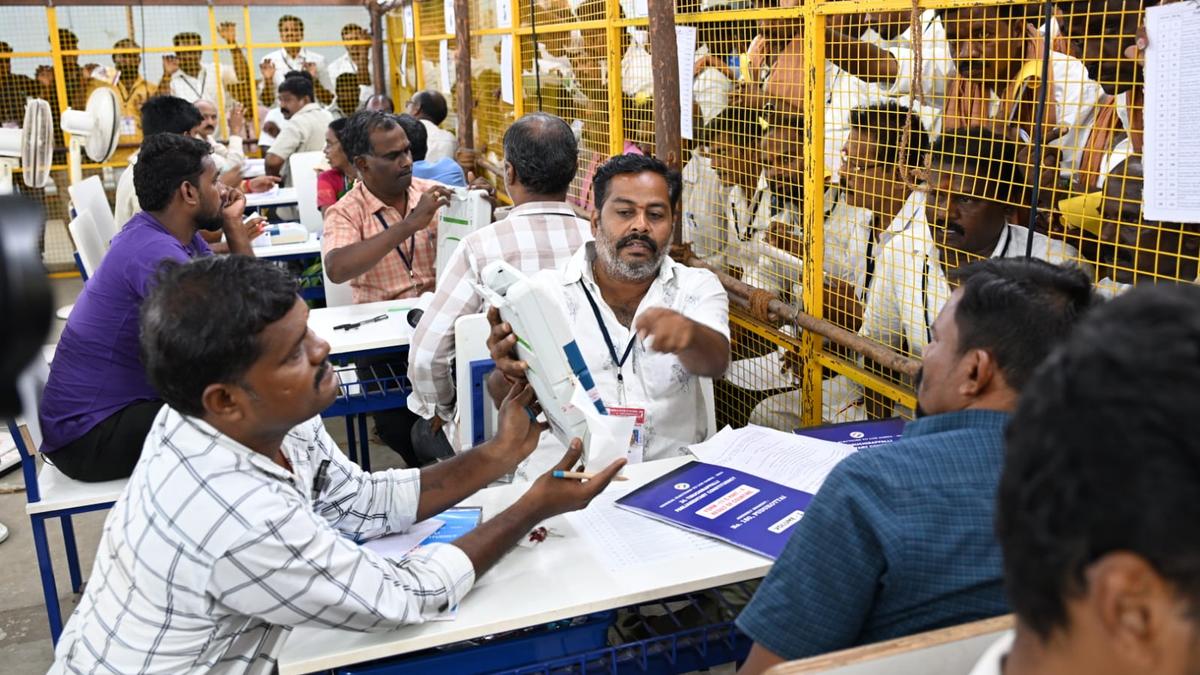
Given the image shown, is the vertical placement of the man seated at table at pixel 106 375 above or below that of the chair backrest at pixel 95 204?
below

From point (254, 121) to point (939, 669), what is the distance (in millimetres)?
9656

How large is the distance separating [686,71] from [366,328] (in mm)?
1444

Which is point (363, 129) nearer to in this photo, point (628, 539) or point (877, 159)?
point (877, 159)

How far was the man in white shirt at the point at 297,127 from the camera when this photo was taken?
767 cm

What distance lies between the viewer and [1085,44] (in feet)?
6.69

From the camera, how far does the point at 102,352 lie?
283 cm

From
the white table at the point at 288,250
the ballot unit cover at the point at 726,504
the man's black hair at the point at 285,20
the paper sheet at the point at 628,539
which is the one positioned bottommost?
the paper sheet at the point at 628,539

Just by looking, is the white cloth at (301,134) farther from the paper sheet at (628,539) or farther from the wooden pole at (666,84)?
the paper sheet at (628,539)

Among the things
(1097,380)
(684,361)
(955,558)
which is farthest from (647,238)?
(1097,380)

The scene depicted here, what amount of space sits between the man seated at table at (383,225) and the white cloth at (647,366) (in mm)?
1512

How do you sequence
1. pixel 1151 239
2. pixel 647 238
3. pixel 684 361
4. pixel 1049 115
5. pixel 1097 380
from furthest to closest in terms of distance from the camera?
pixel 647 238 → pixel 684 361 → pixel 1049 115 → pixel 1151 239 → pixel 1097 380

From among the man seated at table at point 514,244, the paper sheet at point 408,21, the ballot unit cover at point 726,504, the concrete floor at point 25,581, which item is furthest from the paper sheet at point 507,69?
the ballot unit cover at point 726,504

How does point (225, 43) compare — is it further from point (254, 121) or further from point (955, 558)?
point (955, 558)

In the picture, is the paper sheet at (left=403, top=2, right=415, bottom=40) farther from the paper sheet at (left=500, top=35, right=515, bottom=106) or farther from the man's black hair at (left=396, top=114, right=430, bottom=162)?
the man's black hair at (left=396, top=114, right=430, bottom=162)
